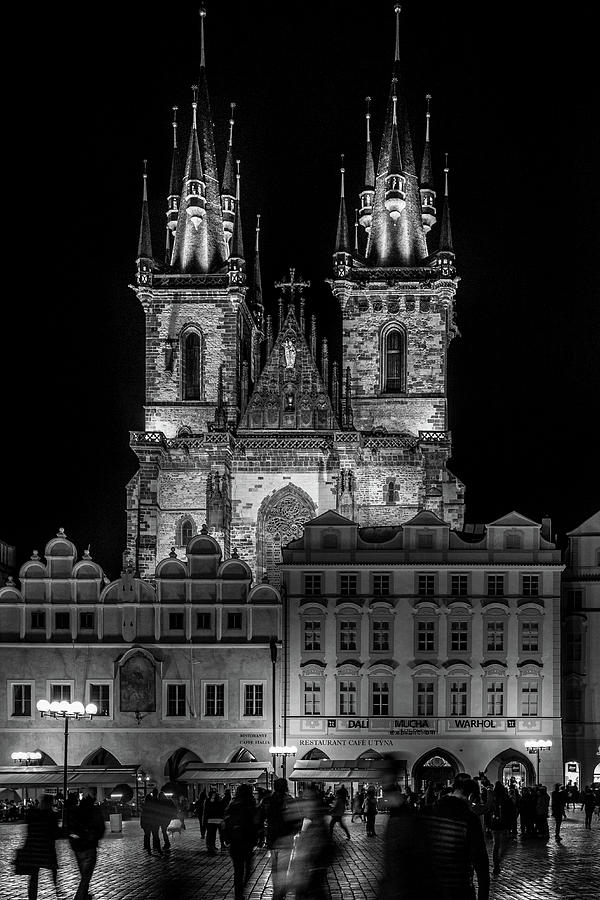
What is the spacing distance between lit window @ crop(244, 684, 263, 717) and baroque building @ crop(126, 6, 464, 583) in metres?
11.2

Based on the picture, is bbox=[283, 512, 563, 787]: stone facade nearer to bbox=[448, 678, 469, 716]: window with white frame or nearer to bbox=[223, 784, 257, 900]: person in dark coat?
bbox=[448, 678, 469, 716]: window with white frame

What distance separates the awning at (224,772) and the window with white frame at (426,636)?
26.6 feet

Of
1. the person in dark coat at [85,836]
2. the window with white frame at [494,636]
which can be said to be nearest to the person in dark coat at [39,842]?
the person in dark coat at [85,836]

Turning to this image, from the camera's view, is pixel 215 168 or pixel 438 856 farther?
pixel 215 168

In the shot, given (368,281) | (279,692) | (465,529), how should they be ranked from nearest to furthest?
(279,692) → (465,529) → (368,281)

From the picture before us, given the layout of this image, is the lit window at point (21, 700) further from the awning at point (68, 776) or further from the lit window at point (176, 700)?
the lit window at point (176, 700)

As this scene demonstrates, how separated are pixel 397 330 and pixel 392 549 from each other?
1751cm

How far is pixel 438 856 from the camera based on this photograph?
12.2 meters

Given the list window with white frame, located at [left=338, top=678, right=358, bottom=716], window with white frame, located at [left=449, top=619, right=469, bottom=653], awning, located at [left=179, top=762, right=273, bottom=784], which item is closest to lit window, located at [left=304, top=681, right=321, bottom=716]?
window with white frame, located at [left=338, top=678, right=358, bottom=716]

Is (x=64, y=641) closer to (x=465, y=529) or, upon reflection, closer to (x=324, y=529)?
(x=324, y=529)

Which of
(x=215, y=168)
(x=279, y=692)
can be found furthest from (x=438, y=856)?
(x=215, y=168)

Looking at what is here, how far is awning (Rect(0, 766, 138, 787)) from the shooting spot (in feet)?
190

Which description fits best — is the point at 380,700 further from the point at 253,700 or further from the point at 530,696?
the point at 530,696

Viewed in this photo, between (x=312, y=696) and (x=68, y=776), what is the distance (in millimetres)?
11335
